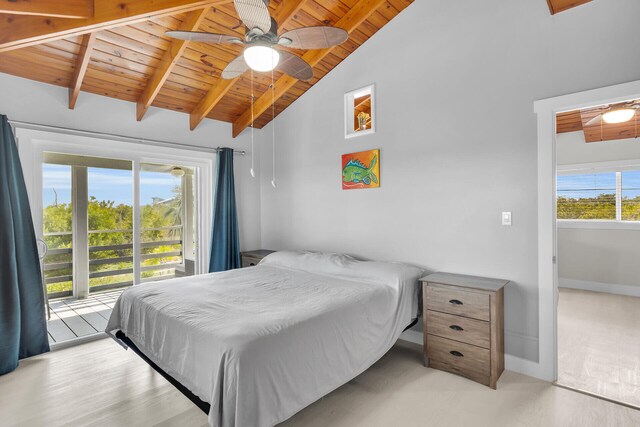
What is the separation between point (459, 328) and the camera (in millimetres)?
2553

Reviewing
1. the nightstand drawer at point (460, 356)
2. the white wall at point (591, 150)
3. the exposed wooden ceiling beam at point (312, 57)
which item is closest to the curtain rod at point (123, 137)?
the exposed wooden ceiling beam at point (312, 57)

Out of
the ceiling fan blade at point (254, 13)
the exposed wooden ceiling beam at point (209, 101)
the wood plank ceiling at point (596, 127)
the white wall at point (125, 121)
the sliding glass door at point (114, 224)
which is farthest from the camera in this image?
the wood plank ceiling at point (596, 127)

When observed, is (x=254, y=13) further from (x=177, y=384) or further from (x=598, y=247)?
(x=598, y=247)

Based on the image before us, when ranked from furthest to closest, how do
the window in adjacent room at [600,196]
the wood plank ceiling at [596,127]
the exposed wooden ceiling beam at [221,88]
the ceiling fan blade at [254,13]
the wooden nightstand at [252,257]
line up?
the window in adjacent room at [600,196] → the wood plank ceiling at [596,127] → the wooden nightstand at [252,257] → the exposed wooden ceiling beam at [221,88] → the ceiling fan blade at [254,13]

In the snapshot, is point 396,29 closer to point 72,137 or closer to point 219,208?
point 219,208

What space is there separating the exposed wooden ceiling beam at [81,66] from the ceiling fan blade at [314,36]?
1.69 m

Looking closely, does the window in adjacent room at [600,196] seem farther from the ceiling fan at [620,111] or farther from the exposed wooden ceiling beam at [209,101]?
the exposed wooden ceiling beam at [209,101]

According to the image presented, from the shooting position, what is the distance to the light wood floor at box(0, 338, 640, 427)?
2.05m

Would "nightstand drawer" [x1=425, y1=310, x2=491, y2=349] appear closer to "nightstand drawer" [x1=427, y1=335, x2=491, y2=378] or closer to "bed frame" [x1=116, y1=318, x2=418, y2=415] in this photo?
"nightstand drawer" [x1=427, y1=335, x2=491, y2=378]

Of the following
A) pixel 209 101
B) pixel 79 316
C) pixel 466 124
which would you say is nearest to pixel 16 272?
pixel 79 316

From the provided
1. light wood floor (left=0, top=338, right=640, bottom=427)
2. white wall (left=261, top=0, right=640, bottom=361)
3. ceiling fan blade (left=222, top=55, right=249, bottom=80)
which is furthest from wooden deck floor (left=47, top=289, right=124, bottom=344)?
ceiling fan blade (left=222, top=55, right=249, bottom=80)

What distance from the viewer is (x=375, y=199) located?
355cm

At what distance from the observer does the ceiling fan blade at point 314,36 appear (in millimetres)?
2076

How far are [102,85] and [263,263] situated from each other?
2.54 meters
